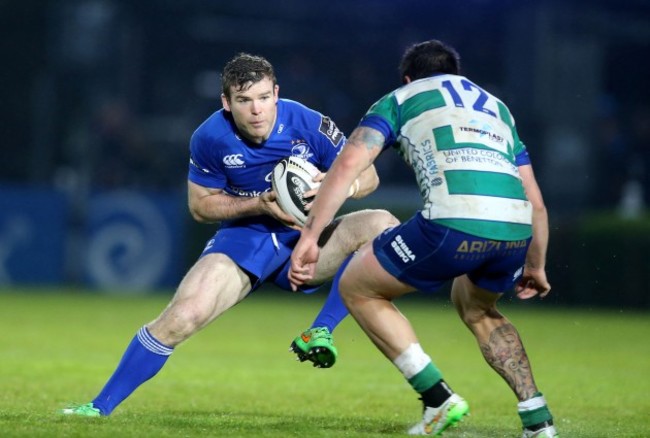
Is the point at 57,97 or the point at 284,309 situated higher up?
the point at 57,97

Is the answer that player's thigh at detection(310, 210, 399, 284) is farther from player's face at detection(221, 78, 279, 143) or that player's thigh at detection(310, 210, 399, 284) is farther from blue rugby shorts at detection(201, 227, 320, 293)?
player's face at detection(221, 78, 279, 143)

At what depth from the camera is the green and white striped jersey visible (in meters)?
6.23

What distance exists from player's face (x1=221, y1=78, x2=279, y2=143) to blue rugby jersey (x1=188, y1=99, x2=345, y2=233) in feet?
0.44

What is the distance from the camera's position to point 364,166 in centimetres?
625

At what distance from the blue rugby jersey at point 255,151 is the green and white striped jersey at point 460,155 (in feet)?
5.49

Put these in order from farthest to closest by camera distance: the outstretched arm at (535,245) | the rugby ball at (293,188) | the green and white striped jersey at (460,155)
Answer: the rugby ball at (293,188)
the outstretched arm at (535,245)
the green and white striped jersey at (460,155)

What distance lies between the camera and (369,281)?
639 cm

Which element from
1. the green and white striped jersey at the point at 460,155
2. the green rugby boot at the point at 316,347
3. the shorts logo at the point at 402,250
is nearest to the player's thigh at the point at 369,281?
the shorts logo at the point at 402,250

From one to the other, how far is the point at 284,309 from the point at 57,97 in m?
6.57

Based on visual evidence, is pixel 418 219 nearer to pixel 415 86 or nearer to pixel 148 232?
pixel 415 86

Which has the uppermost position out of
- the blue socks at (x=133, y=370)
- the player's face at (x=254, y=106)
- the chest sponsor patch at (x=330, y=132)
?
the player's face at (x=254, y=106)

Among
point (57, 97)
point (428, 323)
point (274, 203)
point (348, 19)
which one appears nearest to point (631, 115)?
point (348, 19)

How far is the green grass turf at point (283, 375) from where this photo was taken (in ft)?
23.9

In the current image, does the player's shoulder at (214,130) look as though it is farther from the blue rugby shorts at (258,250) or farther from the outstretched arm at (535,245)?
the outstretched arm at (535,245)
